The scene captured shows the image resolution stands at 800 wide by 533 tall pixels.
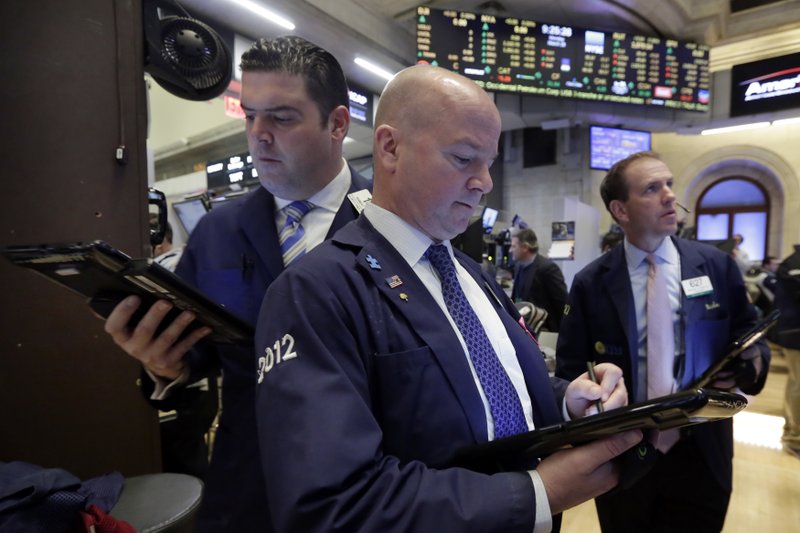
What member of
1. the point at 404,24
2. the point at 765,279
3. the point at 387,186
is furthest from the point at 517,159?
the point at 387,186

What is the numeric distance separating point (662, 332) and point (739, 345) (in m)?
0.38

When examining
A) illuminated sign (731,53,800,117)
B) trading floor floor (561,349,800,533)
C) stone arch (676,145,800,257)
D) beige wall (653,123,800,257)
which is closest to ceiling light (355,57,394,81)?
illuminated sign (731,53,800,117)

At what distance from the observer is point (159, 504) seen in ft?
4.58

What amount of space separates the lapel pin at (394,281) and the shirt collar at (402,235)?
0.25ft

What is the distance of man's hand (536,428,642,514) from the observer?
73 cm

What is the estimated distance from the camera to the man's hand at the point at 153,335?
91cm

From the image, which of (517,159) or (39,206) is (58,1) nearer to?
(39,206)

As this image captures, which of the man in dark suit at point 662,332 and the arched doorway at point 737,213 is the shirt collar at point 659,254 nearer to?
the man in dark suit at point 662,332

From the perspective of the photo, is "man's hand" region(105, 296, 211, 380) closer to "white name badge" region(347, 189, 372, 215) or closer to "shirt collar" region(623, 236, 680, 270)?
"white name badge" region(347, 189, 372, 215)

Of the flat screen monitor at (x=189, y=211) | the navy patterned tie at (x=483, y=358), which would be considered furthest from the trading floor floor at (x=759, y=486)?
the flat screen monitor at (x=189, y=211)

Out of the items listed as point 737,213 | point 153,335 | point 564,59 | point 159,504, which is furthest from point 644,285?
point 737,213

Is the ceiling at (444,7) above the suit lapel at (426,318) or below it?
above

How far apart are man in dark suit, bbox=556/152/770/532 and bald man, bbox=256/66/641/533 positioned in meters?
0.96

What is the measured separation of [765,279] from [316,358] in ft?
28.5
